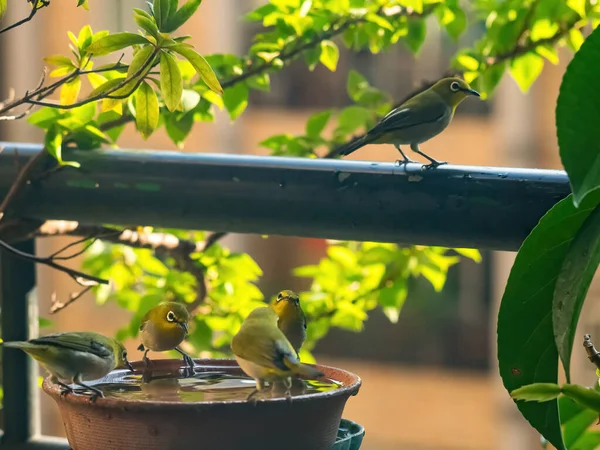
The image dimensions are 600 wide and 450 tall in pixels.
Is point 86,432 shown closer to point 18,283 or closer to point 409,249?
point 18,283

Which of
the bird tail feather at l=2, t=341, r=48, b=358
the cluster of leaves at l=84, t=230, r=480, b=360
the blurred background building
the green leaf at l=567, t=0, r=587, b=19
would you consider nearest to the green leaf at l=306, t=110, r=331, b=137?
the cluster of leaves at l=84, t=230, r=480, b=360

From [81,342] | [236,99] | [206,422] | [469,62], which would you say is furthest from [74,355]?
[469,62]

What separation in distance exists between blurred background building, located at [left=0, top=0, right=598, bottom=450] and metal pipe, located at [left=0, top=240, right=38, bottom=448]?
16.7 ft

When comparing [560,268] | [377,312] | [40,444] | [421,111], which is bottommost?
[377,312]

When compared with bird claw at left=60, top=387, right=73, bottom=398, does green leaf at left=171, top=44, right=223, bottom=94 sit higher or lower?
higher

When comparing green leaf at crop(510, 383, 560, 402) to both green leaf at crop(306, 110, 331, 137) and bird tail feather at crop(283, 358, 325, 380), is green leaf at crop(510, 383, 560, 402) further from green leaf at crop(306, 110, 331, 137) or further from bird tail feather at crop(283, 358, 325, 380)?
green leaf at crop(306, 110, 331, 137)

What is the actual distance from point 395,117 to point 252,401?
0.63 m

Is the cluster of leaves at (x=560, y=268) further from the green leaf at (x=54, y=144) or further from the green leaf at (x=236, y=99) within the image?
the green leaf at (x=236, y=99)

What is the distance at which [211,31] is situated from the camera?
21.0ft

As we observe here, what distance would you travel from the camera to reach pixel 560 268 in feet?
1.83

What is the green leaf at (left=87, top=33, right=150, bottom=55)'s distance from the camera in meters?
0.64

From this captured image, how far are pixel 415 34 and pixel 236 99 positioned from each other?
0.31 metres

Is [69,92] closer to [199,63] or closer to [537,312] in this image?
[199,63]

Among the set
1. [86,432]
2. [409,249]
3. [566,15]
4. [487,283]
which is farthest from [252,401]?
[487,283]
